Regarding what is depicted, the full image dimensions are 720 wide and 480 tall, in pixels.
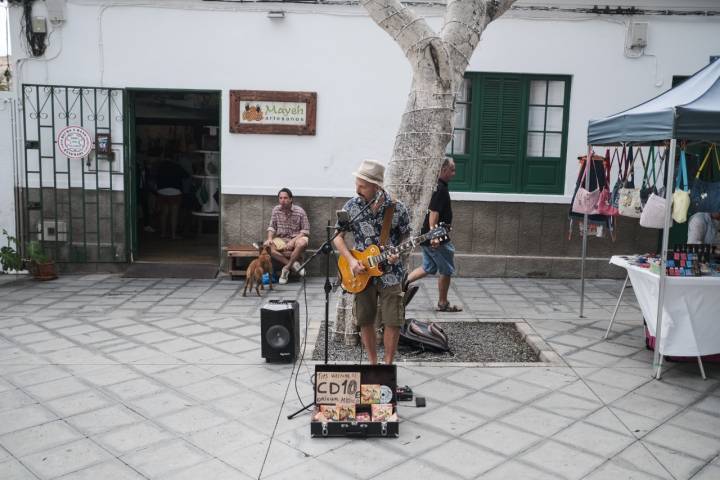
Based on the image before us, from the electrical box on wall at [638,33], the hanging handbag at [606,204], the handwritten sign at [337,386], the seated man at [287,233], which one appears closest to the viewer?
the handwritten sign at [337,386]

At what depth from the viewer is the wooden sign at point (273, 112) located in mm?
9266

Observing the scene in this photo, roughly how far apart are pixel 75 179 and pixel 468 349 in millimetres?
6395

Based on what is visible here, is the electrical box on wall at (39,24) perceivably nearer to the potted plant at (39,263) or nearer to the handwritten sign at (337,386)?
the potted plant at (39,263)

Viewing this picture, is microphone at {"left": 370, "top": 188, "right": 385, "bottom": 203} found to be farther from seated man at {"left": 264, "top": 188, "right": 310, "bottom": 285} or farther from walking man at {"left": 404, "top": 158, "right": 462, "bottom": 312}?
seated man at {"left": 264, "top": 188, "right": 310, "bottom": 285}

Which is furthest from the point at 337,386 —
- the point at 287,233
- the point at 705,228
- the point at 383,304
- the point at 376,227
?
the point at 287,233

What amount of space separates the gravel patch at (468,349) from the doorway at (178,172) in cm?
571

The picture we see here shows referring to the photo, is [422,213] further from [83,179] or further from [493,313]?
[83,179]

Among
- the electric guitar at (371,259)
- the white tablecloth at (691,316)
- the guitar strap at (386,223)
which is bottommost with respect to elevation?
the white tablecloth at (691,316)

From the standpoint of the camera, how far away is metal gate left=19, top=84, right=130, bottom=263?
9.16 m

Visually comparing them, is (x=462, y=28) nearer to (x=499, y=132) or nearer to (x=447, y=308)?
(x=447, y=308)

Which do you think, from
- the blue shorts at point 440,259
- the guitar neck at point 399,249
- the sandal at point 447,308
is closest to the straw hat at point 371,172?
the guitar neck at point 399,249

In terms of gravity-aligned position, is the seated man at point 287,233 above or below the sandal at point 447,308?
above

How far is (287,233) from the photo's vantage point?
9086mm

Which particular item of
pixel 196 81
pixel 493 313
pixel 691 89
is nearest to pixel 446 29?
pixel 691 89
